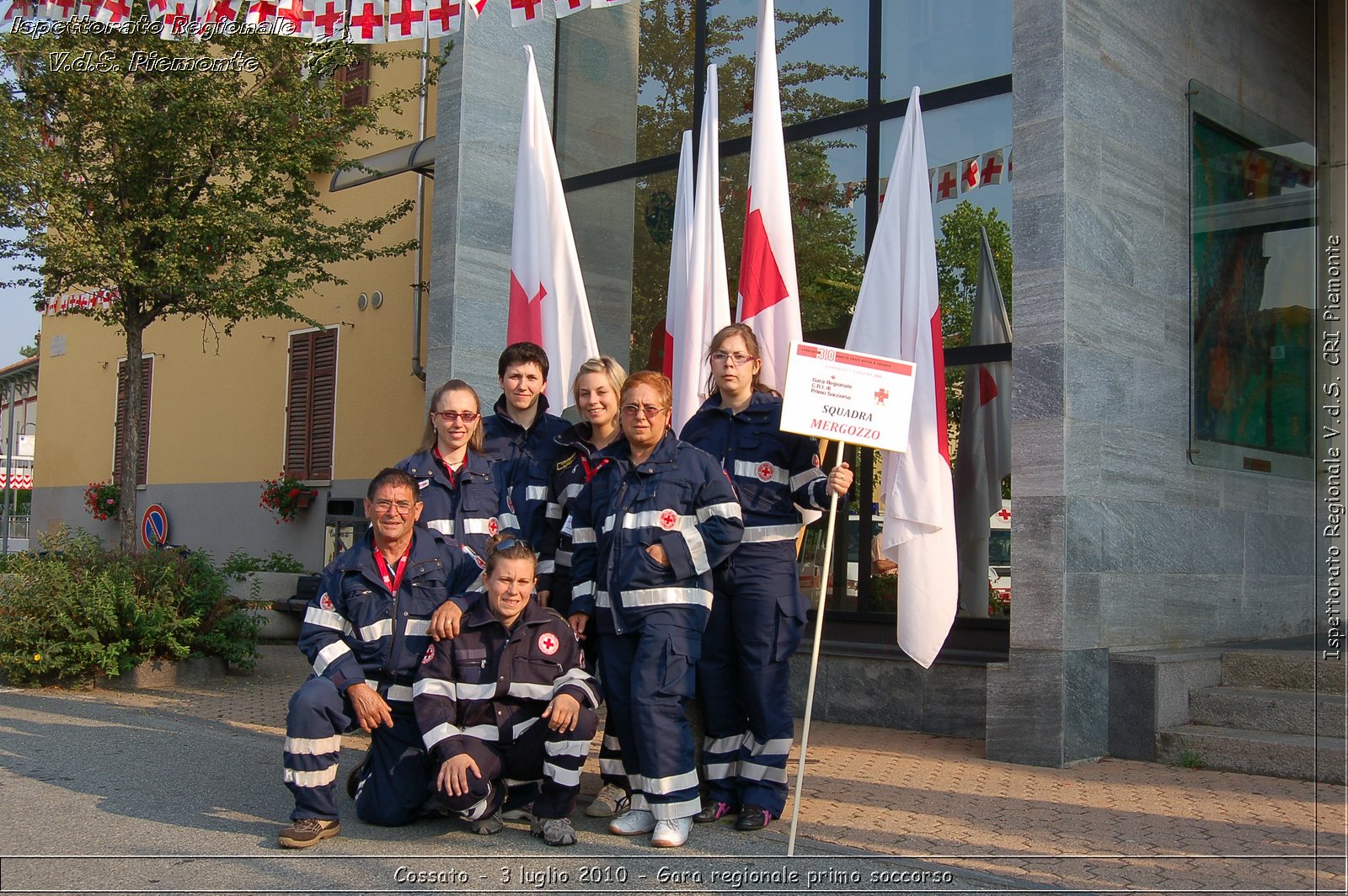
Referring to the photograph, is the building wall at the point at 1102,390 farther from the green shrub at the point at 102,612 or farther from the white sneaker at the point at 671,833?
the green shrub at the point at 102,612

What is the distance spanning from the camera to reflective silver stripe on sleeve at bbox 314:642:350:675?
203 inches

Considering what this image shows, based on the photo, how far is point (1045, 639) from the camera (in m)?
6.98

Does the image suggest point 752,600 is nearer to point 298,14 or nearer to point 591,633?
point 591,633

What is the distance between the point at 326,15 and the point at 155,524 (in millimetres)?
11068

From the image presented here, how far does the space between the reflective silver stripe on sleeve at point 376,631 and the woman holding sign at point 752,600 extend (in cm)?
138

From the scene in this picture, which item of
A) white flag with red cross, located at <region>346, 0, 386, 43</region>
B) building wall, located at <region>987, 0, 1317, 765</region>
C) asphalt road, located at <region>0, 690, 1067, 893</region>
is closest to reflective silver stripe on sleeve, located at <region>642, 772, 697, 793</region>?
asphalt road, located at <region>0, 690, 1067, 893</region>

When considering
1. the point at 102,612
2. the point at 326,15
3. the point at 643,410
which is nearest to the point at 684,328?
the point at 643,410

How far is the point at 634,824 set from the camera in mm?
5145

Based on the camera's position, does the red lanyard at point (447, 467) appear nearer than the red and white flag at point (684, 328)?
Yes

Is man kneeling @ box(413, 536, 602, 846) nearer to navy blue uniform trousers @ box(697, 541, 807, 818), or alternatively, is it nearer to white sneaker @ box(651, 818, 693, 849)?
white sneaker @ box(651, 818, 693, 849)

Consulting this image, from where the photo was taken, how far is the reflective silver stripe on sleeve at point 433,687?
16.9 feet

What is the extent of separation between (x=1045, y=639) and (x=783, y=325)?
2298mm

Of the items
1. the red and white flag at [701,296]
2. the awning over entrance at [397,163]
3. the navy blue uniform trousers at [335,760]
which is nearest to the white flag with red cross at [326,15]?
the awning over entrance at [397,163]

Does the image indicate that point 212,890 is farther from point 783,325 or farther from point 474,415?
point 783,325
